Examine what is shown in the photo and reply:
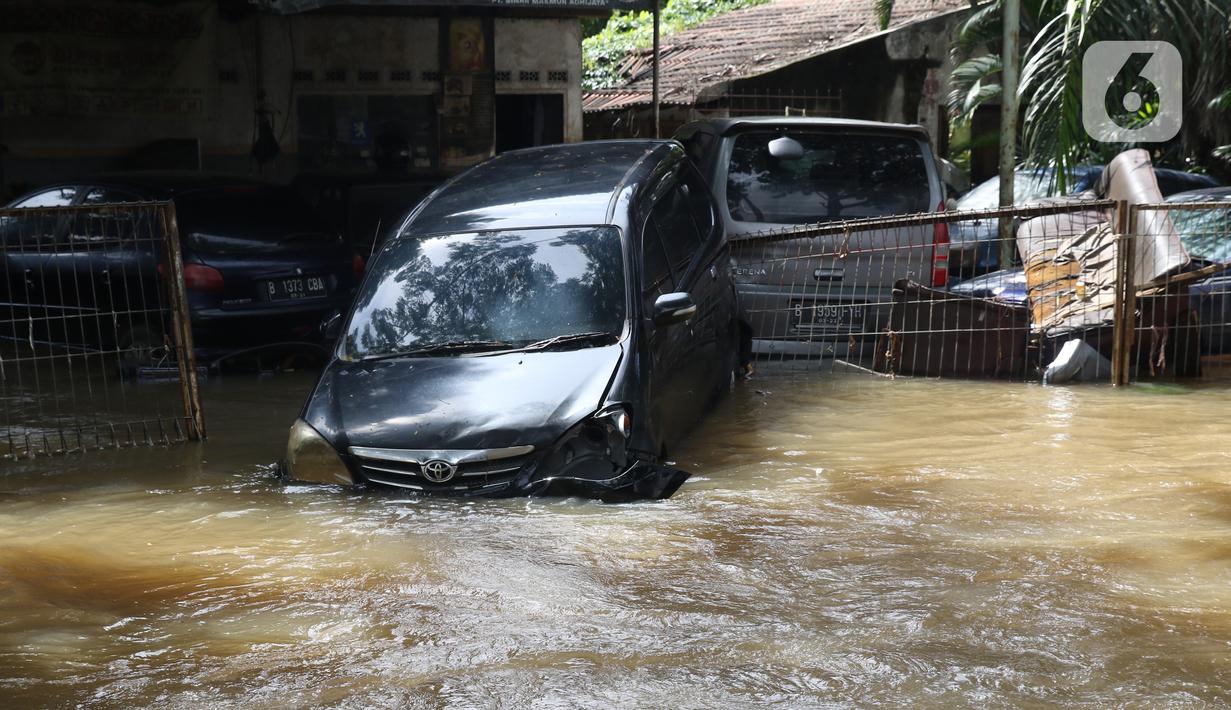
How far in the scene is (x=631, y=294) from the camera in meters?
6.64

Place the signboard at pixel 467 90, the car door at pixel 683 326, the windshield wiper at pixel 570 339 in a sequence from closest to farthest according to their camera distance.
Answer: the windshield wiper at pixel 570 339
the car door at pixel 683 326
the signboard at pixel 467 90

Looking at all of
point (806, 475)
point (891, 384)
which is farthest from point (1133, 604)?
point (891, 384)

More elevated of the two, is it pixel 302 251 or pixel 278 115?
pixel 278 115

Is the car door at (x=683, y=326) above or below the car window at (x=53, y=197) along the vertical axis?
below

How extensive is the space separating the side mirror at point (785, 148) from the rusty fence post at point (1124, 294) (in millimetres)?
2181

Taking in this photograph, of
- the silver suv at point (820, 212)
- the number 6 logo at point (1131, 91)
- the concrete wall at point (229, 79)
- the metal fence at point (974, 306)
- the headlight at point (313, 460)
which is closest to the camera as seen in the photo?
the headlight at point (313, 460)

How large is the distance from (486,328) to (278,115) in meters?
9.98

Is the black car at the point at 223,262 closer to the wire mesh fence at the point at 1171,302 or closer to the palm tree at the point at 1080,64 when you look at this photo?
the wire mesh fence at the point at 1171,302

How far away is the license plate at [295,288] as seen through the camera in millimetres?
9945

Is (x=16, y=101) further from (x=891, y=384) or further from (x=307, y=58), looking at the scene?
(x=891, y=384)

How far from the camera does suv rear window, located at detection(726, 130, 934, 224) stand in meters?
9.52

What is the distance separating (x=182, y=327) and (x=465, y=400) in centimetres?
235

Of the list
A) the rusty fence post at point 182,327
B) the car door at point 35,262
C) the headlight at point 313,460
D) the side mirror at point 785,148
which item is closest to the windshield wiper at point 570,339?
the headlight at point 313,460

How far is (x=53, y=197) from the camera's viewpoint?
36.1ft
